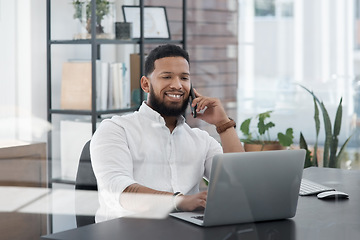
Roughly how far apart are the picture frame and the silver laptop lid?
1933mm

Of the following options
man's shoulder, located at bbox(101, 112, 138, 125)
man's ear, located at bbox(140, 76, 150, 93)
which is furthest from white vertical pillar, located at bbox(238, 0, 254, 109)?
man's shoulder, located at bbox(101, 112, 138, 125)

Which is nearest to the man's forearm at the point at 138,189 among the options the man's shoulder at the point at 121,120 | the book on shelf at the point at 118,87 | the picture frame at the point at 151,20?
the man's shoulder at the point at 121,120

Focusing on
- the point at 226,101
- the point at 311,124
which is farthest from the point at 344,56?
the point at 226,101

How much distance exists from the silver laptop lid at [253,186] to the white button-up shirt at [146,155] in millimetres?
476

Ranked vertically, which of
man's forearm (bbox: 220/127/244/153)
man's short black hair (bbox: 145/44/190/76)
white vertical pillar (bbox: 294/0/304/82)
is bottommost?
man's forearm (bbox: 220/127/244/153)

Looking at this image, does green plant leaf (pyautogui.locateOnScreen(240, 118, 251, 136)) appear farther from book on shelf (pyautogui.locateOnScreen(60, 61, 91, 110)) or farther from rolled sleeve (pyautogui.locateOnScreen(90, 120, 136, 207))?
rolled sleeve (pyautogui.locateOnScreen(90, 120, 136, 207))

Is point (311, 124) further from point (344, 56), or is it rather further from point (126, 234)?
point (126, 234)

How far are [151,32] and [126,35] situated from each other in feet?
Answer: 1.00

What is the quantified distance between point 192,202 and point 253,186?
19cm

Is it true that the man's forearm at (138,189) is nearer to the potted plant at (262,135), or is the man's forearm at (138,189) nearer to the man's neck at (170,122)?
the man's neck at (170,122)

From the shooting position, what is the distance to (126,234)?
55.0 inches

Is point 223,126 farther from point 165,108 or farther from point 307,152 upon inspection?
point 307,152

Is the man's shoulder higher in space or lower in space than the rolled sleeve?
higher

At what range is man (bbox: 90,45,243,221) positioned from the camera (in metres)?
1.95
